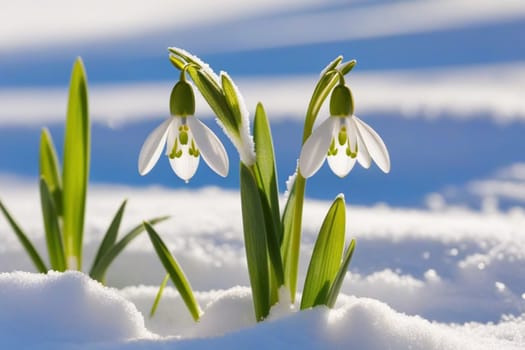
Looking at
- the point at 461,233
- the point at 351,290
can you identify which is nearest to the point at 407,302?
the point at 351,290

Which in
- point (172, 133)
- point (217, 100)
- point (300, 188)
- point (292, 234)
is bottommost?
point (292, 234)

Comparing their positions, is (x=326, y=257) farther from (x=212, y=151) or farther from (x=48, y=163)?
(x=48, y=163)

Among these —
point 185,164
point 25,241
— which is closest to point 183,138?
point 185,164

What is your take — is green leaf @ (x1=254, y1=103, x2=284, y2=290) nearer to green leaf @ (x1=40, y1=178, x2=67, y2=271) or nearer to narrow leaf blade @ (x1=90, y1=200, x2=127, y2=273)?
narrow leaf blade @ (x1=90, y1=200, x2=127, y2=273)

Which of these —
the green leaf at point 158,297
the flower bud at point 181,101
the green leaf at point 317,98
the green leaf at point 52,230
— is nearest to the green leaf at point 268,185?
the green leaf at point 317,98

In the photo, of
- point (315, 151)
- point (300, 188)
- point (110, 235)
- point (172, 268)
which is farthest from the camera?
point (110, 235)

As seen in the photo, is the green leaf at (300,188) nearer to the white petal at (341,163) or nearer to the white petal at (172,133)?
the white petal at (341,163)

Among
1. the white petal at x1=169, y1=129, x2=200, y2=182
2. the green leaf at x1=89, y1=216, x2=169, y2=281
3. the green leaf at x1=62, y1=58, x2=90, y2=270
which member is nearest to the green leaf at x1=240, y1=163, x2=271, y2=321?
the white petal at x1=169, y1=129, x2=200, y2=182
